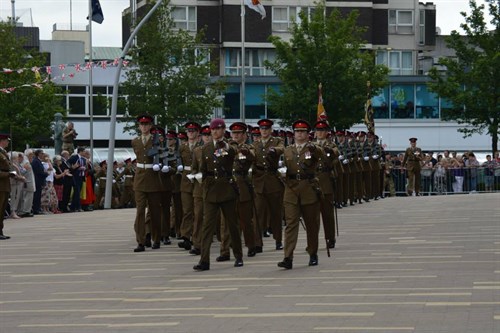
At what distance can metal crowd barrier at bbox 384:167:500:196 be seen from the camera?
4666cm

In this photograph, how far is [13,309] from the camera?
1507 centimetres

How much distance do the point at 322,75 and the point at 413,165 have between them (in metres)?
21.3

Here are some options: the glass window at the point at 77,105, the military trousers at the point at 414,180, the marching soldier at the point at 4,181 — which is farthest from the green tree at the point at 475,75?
the marching soldier at the point at 4,181

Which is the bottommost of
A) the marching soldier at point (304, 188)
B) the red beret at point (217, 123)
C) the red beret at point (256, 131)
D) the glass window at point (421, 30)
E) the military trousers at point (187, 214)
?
the military trousers at point (187, 214)

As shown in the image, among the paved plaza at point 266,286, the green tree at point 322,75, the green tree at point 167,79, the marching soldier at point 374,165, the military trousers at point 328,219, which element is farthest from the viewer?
the green tree at point 322,75

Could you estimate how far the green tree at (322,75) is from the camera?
213 ft

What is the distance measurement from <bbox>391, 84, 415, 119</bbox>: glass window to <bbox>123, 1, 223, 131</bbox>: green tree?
22.5 metres

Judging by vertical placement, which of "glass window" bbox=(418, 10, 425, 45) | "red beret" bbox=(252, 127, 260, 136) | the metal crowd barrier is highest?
"glass window" bbox=(418, 10, 425, 45)

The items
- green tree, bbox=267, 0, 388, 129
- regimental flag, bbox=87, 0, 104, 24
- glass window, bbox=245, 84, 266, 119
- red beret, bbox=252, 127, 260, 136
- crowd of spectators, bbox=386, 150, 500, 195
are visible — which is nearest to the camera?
red beret, bbox=252, 127, 260, 136

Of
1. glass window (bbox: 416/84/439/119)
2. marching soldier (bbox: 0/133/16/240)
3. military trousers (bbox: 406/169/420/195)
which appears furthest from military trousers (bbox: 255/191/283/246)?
glass window (bbox: 416/84/439/119)

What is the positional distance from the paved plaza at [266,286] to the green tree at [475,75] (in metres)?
33.2

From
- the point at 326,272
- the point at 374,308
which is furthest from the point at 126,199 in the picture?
the point at 374,308

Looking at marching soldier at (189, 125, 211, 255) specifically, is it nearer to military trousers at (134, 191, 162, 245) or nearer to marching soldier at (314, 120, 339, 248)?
military trousers at (134, 191, 162, 245)

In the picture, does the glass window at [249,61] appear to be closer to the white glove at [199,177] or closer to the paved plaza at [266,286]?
the paved plaza at [266,286]
